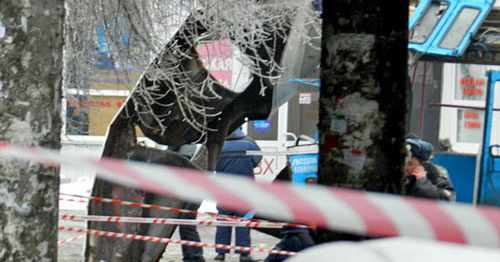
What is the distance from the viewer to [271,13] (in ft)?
27.6

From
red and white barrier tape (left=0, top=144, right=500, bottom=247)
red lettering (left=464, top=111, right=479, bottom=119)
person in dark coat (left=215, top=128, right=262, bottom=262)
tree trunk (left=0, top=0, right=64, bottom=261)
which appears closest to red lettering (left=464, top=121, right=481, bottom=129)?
red lettering (left=464, top=111, right=479, bottom=119)

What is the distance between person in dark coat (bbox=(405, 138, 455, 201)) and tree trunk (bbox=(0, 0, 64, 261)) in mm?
3054

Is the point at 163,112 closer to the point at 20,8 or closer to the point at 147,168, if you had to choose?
the point at 20,8

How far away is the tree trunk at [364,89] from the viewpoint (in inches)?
169

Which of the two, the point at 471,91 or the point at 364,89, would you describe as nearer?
the point at 364,89

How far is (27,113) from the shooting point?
15.2ft

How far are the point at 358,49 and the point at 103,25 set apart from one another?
4.70 m

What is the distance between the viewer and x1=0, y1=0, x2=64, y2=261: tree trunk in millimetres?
4613

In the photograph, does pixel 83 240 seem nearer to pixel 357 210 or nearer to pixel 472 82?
pixel 472 82

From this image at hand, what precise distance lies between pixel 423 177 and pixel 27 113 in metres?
3.30

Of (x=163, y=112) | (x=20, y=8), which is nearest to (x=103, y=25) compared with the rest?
(x=163, y=112)

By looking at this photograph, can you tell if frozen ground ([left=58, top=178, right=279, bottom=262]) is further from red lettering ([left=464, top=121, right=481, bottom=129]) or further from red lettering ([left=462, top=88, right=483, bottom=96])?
red lettering ([left=462, top=88, right=483, bottom=96])

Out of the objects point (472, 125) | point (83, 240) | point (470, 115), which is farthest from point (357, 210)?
point (470, 115)

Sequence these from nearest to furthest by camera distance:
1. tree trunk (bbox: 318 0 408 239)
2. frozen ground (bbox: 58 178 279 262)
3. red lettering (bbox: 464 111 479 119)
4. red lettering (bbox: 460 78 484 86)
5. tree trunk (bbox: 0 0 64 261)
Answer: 1. tree trunk (bbox: 318 0 408 239)
2. tree trunk (bbox: 0 0 64 261)
3. frozen ground (bbox: 58 178 279 262)
4. red lettering (bbox: 464 111 479 119)
5. red lettering (bbox: 460 78 484 86)
